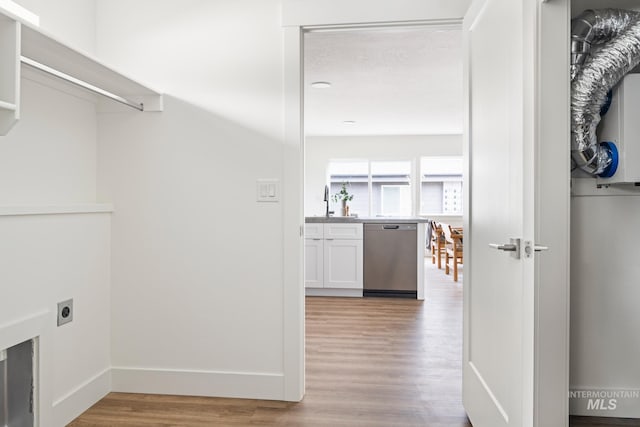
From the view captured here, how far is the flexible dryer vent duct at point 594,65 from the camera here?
147 cm

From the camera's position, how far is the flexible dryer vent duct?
147 cm

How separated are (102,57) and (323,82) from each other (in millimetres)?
2727

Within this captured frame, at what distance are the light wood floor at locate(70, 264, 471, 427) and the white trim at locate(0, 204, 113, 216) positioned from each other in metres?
0.99

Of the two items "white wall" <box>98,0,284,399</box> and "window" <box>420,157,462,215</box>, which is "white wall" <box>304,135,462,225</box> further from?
"white wall" <box>98,0,284,399</box>

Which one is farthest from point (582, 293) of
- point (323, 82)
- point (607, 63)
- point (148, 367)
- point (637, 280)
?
point (323, 82)

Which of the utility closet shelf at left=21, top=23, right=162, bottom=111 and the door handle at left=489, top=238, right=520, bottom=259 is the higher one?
the utility closet shelf at left=21, top=23, right=162, bottom=111

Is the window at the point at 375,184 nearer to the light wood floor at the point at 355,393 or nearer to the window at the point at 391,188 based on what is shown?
the window at the point at 391,188

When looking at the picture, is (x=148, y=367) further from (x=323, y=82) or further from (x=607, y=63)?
(x=323, y=82)

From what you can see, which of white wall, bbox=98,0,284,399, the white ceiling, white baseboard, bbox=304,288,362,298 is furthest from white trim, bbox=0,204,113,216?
white baseboard, bbox=304,288,362,298

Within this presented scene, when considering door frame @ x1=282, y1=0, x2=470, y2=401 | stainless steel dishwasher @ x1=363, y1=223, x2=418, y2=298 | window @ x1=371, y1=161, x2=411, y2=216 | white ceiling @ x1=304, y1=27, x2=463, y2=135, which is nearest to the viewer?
door frame @ x1=282, y1=0, x2=470, y2=401

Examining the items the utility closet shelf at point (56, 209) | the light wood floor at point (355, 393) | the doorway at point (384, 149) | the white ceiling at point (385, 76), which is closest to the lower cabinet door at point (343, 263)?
the doorway at point (384, 149)

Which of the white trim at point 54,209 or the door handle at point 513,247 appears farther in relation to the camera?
the white trim at point 54,209

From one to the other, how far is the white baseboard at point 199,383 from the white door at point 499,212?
1.00m

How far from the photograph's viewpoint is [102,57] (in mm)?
2400
